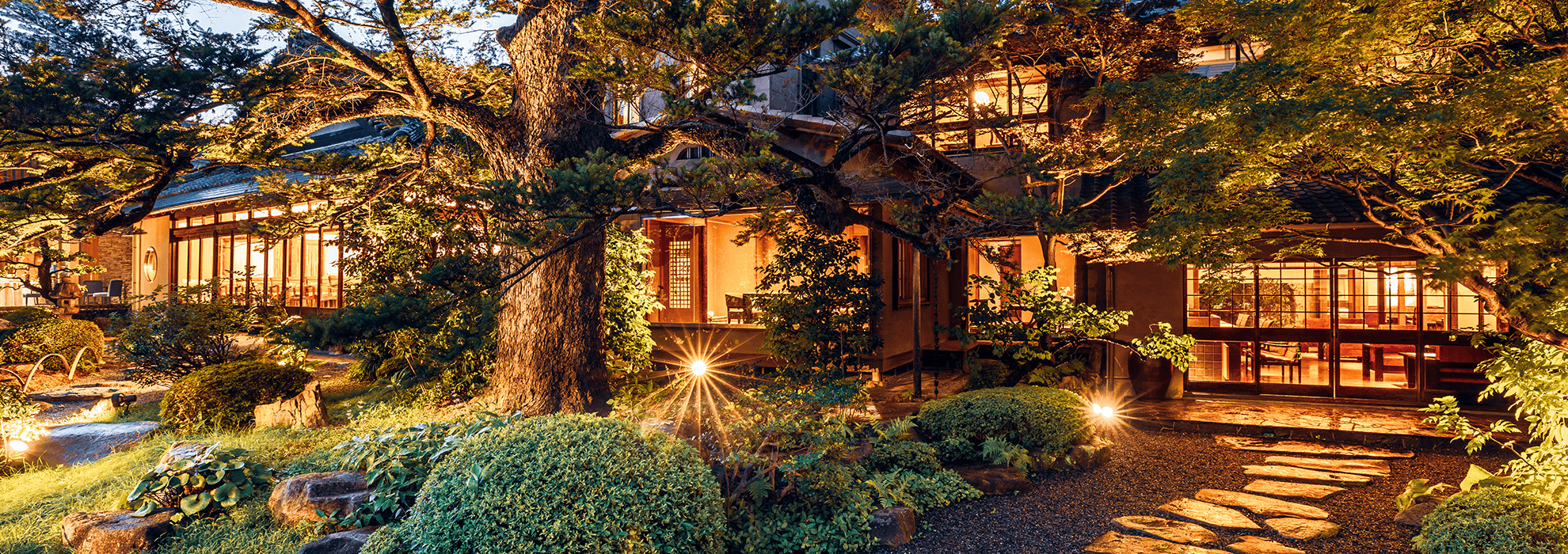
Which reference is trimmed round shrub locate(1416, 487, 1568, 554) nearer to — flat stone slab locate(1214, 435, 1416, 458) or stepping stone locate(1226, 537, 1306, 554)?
stepping stone locate(1226, 537, 1306, 554)

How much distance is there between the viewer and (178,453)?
5.19m

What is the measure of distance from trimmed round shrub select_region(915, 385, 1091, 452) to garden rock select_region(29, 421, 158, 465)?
7322 millimetres

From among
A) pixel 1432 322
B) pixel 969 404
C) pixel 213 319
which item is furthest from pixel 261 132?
pixel 1432 322

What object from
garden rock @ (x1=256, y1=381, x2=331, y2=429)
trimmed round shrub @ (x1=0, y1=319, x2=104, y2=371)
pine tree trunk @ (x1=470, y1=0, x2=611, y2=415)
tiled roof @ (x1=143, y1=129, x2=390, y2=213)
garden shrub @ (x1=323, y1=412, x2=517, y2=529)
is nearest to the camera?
garden shrub @ (x1=323, y1=412, x2=517, y2=529)

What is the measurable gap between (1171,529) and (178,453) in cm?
679

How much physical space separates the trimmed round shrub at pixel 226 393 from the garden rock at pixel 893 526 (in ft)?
20.1

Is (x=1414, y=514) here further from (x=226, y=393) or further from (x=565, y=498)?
(x=226, y=393)

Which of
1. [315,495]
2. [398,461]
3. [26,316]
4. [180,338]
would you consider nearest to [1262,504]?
[398,461]

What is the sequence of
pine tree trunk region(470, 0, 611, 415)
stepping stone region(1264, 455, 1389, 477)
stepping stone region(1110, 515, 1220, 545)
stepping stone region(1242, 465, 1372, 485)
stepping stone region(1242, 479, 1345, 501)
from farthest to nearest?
pine tree trunk region(470, 0, 611, 415) → stepping stone region(1264, 455, 1389, 477) → stepping stone region(1242, 465, 1372, 485) → stepping stone region(1242, 479, 1345, 501) → stepping stone region(1110, 515, 1220, 545)

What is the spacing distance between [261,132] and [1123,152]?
314 inches

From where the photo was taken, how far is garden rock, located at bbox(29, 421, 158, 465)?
664 centimetres

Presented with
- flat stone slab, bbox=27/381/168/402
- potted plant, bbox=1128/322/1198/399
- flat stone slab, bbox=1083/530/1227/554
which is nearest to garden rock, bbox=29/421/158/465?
flat stone slab, bbox=27/381/168/402

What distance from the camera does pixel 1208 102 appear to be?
17.6ft

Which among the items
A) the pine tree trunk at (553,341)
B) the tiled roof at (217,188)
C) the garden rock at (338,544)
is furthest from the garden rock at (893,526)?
the tiled roof at (217,188)
